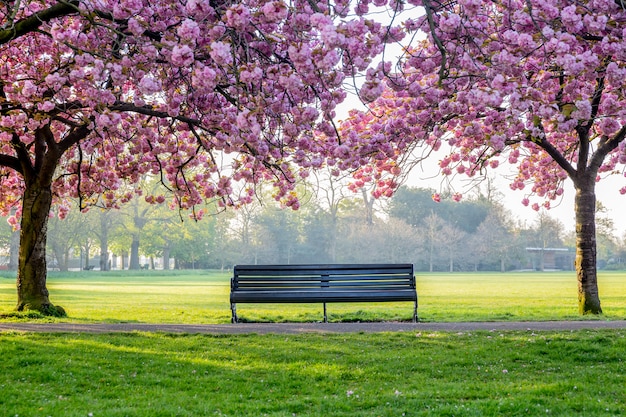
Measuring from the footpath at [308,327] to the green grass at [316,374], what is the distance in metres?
0.58

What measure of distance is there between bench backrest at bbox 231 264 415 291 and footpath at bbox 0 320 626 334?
0.92 metres

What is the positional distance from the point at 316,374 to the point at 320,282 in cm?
479

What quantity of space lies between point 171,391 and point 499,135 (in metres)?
5.51

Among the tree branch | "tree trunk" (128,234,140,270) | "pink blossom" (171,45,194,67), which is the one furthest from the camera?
"tree trunk" (128,234,140,270)

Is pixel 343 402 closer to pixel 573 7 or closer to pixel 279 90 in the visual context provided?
pixel 279 90

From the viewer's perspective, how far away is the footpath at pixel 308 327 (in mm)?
9516

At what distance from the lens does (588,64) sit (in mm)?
6840

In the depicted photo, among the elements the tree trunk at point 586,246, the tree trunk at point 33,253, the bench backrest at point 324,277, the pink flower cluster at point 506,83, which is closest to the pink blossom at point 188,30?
the pink flower cluster at point 506,83

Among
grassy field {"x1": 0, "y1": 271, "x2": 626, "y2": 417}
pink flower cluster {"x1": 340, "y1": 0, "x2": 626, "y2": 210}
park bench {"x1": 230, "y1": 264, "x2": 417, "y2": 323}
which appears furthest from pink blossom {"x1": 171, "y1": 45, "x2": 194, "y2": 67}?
park bench {"x1": 230, "y1": 264, "x2": 417, "y2": 323}

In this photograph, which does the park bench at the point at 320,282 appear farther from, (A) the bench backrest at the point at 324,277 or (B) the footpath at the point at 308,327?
(B) the footpath at the point at 308,327

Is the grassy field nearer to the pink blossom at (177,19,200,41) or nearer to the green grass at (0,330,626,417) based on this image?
the green grass at (0,330,626,417)

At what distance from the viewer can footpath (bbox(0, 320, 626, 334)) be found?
31.2 feet

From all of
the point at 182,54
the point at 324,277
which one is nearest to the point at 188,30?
the point at 182,54

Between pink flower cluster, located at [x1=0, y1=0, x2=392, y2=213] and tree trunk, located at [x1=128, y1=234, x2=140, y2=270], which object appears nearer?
pink flower cluster, located at [x1=0, y1=0, x2=392, y2=213]
